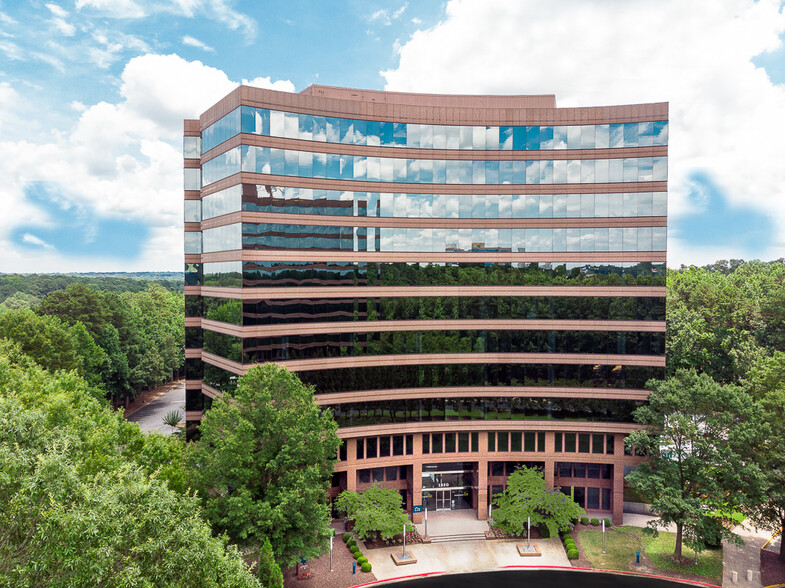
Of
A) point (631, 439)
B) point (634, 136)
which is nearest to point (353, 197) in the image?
point (634, 136)

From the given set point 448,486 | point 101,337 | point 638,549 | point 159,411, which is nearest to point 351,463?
point 448,486

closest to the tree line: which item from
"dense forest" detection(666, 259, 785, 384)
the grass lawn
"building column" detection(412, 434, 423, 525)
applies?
the grass lawn

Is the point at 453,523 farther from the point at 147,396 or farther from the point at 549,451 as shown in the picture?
the point at 147,396

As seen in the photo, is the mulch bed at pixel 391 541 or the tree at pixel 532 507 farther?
the mulch bed at pixel 391 541

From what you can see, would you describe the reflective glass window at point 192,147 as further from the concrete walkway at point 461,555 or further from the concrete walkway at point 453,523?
the concrete walkway at point 453,523

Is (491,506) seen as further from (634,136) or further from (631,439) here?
(634,136)

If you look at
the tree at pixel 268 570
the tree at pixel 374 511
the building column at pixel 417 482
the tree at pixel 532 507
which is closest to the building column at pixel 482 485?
the tree at pixel 532 507
